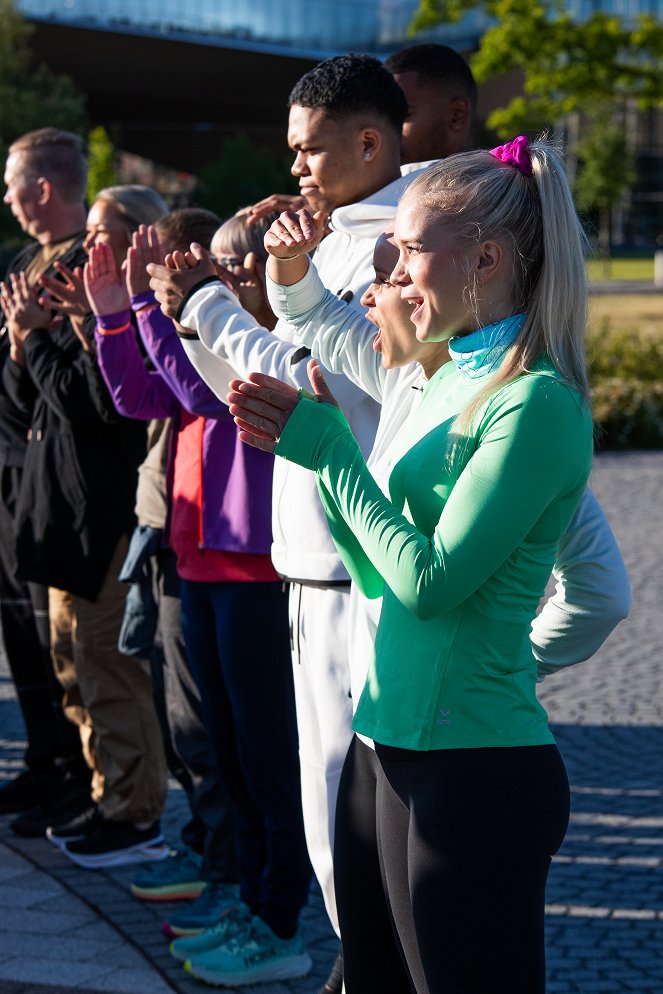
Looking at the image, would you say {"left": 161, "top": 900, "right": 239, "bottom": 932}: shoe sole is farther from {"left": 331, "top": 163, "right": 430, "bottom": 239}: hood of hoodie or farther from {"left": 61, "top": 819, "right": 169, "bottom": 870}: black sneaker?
{"left": 331, "top": 163, "right": 430, "bottom": 239}: hood of hoodie

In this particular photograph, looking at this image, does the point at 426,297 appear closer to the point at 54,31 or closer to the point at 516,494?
Answer: the point at 516,494

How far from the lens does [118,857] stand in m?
4.72

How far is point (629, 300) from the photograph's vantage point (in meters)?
34.9

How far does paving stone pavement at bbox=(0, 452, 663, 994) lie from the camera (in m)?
3.82

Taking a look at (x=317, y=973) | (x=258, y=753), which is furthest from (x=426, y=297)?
(x=317, y=973)

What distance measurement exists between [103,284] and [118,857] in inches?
78.2

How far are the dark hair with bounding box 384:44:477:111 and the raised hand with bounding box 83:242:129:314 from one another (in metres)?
1.04

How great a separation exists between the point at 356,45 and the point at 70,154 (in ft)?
177

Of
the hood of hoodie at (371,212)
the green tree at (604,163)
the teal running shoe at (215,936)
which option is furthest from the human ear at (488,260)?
the green tree at (604,163)

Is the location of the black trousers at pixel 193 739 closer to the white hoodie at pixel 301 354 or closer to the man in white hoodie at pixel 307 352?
the man in white hoodie at pixel 307 352

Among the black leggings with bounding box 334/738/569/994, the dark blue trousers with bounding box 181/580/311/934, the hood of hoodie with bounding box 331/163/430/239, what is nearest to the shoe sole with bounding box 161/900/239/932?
the dark blue trousers with bounding box 181/580/311/934

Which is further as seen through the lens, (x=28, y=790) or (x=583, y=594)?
(x=28, y=790)

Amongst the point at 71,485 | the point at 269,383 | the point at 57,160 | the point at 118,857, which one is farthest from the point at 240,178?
the point at 269,383

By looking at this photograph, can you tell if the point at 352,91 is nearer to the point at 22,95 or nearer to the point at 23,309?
the point at 23,309
